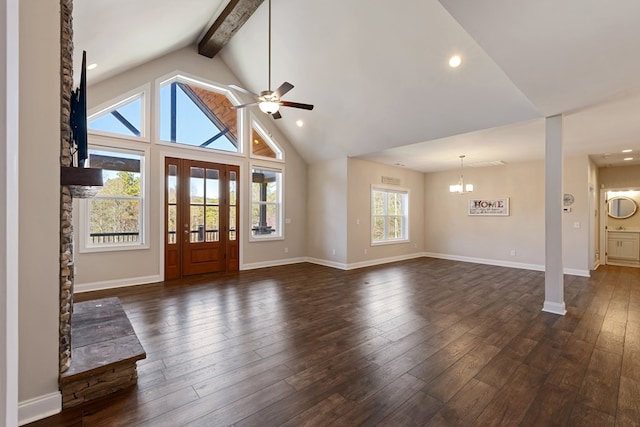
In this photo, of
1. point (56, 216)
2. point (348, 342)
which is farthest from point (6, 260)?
point (348, 342)

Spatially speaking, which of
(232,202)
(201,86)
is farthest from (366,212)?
(201,86)

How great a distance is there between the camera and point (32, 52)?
69.2 inches

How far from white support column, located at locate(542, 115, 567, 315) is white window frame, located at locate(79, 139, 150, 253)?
640cm

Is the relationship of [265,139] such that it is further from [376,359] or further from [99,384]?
[99,384]

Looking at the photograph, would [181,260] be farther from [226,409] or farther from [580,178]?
[580,178]

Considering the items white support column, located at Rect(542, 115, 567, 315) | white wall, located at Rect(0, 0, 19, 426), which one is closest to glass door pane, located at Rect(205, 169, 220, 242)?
white support column, located at Rect(542, 115, 567, 315)

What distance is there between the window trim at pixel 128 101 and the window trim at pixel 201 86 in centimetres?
13

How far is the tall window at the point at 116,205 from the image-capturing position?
194 inches

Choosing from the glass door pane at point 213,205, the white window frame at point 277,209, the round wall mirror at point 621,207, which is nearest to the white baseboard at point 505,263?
the round wall mirror at point 621,207

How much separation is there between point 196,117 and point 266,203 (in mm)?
2445

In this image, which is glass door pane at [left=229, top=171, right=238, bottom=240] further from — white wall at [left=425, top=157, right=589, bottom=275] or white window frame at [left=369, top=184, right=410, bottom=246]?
white wall at [left=425, top=157, right=589, bottom=275]

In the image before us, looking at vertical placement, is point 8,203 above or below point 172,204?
below

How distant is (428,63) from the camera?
4.09 meters

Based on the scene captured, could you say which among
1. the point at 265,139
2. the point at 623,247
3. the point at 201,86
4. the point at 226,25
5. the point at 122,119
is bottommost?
the point at 623,247
